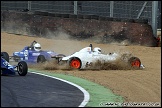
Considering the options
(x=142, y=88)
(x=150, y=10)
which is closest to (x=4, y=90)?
A: (x=142, y=88)

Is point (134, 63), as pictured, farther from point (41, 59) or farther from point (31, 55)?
point (31, 55)

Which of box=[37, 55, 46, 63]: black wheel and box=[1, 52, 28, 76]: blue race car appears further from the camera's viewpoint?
box=[37, 55, 46, 63]: black wheel

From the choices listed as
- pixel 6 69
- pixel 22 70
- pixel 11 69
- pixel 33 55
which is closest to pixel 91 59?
pixel 33 55

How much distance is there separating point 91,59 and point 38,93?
281 inches

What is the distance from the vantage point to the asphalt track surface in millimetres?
9176

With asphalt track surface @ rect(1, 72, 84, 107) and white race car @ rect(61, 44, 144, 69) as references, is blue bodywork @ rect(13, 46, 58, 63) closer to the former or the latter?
white race car @ rect(61, 44, 144, 69)

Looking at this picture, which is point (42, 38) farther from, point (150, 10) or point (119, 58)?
point (119, 58)

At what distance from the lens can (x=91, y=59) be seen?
1731cm

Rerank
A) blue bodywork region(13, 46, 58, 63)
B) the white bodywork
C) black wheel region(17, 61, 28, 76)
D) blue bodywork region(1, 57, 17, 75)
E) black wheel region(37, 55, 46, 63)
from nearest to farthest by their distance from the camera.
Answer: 1. blue bodywork region(1, 57, 17, 75)
2. black wheel region(17, 61, 28, 76)
3. the white bodywork
4. black wheel region(37, 55, 46, 63)
5. blue bodywork region(13, 46, 58, 63)

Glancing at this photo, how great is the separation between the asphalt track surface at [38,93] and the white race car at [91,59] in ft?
12.4

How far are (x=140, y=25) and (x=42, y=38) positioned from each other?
5.60 meters

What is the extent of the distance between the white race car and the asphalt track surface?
3.78 metres

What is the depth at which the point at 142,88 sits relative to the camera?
12188mm

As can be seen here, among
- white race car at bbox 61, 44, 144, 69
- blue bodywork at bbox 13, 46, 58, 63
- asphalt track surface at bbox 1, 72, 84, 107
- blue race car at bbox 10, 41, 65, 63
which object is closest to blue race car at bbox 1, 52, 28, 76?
asphalt track surface at bbox 1, 72, 84, 107
